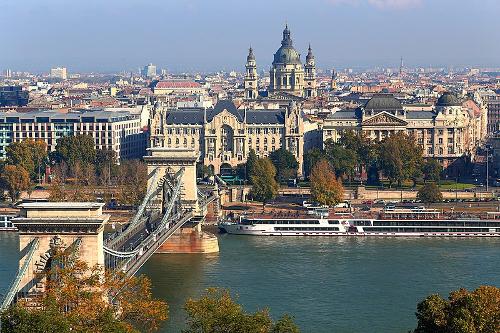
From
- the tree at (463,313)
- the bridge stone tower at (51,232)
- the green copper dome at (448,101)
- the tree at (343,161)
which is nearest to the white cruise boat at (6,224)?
the tree at (343,161)

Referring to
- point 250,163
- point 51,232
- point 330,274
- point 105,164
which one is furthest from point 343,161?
point 51,232

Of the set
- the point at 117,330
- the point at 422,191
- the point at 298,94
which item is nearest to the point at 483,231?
the point at 422,191

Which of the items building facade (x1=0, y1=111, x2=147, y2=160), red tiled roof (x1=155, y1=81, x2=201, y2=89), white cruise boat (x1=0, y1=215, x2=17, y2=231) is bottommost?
white cruise boat (x1=0, y1=215, x2=17, y2=231)

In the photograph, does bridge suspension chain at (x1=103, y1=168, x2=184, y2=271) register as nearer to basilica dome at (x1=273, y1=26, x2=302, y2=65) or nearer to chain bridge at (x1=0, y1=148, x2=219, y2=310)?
chain bridge at (x1=0, y1=148, x2=219, y2=310)

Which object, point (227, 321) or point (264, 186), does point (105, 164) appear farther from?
point (227, 321)

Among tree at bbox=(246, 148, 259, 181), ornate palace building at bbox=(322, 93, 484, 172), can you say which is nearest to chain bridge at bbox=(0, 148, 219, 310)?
tree at bbox=(246, 148, 259, 181)
